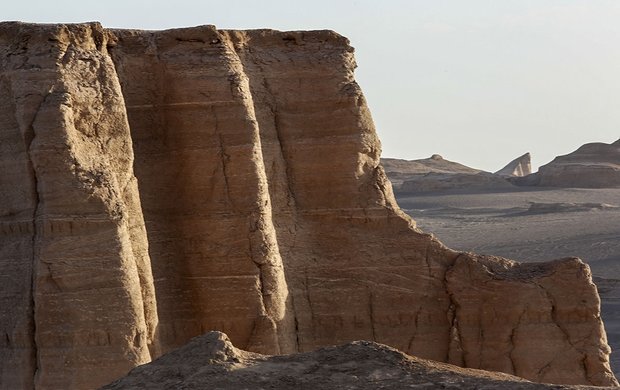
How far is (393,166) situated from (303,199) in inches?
3583

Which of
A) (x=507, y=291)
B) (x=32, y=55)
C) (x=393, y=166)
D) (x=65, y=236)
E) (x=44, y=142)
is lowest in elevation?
(x=507, y=291)

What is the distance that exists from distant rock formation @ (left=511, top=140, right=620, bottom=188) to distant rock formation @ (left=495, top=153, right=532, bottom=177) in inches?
1142

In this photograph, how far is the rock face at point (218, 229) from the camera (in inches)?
748

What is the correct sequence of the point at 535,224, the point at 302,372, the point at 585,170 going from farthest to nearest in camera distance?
the point at 585,170
the point at 535,224
the point at 302,372

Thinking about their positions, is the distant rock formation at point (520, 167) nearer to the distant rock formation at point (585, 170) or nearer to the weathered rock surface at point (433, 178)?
the weathered rock surface at point (433, 178)

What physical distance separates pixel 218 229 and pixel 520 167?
114 metres

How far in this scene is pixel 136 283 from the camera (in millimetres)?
19469

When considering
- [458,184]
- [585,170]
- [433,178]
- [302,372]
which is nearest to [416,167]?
[433,178]

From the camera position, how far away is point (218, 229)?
21812 millimetres

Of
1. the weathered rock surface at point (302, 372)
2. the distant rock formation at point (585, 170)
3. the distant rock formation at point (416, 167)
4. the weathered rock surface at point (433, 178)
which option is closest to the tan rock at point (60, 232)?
the weathered rock surface at point (302, 372)

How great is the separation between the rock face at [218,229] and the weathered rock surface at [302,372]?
5932 mm

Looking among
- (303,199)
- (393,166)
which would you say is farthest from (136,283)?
(393,166)

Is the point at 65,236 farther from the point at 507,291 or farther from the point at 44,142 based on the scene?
the point at 507,291

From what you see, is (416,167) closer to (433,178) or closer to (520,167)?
(433,178)
